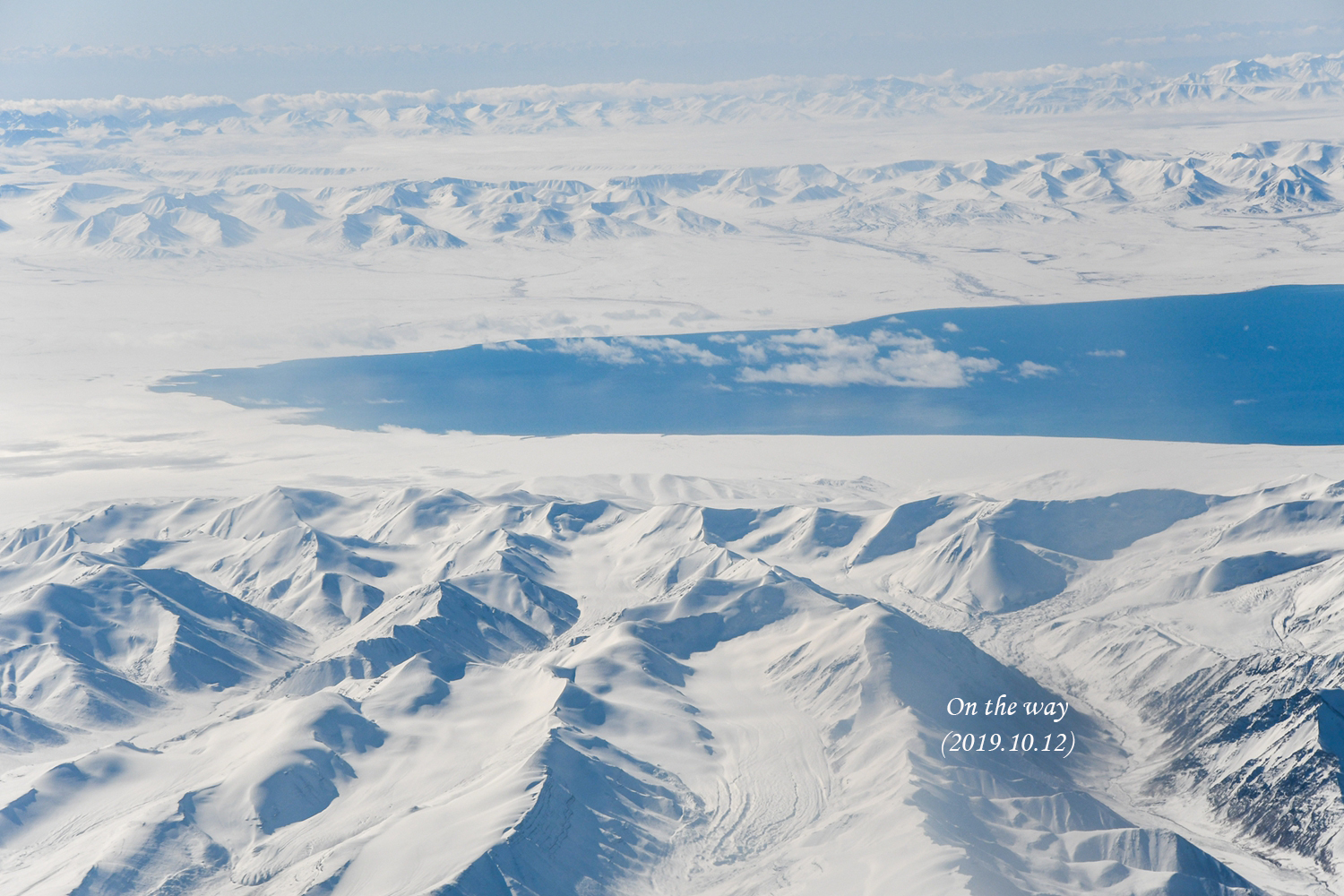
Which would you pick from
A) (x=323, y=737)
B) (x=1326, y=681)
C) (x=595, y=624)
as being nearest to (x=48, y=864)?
(x=323, y=737)

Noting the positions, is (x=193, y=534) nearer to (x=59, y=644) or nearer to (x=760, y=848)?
(x=59, y=644)

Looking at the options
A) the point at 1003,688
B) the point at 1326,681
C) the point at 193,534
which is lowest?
the point at 193,534

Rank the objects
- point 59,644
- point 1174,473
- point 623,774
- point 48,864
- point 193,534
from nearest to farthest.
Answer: point 48,864 < point 623,774 < point 59,644 < point 193,534 < point 1174,473

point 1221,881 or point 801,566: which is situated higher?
point 1221,881

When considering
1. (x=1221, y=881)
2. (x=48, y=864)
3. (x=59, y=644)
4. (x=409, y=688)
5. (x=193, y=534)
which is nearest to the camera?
(x=1221, y=881)

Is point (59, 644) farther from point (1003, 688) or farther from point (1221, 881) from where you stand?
point (1221, 881)

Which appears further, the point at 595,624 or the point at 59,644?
the point at 595,624
